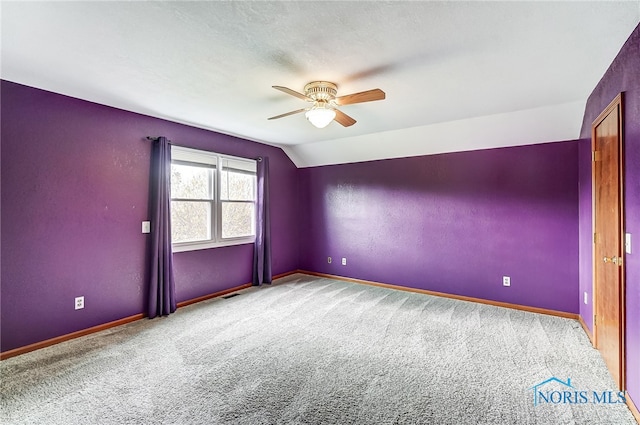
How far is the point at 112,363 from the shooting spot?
2525mm

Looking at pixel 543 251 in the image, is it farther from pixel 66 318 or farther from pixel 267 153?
pixel 66 318

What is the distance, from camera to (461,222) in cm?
432

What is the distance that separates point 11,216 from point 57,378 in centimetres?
147

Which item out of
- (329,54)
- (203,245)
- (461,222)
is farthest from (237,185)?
(461,222)

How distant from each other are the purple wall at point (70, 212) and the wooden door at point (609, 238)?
4372 millimetres

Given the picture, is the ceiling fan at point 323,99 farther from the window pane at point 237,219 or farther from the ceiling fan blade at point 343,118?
the window pane at point 237,219

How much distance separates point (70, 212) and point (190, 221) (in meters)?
1.37

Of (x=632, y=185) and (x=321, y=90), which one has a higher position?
(x=321, y=90)

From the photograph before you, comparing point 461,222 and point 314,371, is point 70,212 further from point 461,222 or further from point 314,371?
point 461,222

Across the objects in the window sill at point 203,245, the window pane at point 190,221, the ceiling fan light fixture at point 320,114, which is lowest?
the window sill at point 203,245

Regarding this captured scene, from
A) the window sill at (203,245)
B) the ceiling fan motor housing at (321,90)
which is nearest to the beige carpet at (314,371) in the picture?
the window sill at (203,245)

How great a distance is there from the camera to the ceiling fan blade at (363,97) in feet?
7.68

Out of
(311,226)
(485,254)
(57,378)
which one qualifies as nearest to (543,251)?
(485,254)

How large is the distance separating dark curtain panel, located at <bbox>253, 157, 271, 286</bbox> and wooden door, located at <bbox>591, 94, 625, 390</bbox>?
4.12m
